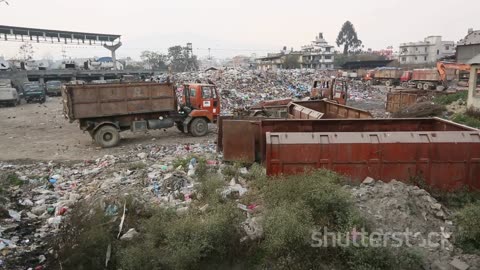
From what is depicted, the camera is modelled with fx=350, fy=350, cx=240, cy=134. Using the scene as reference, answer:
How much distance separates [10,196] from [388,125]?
25.0 feet

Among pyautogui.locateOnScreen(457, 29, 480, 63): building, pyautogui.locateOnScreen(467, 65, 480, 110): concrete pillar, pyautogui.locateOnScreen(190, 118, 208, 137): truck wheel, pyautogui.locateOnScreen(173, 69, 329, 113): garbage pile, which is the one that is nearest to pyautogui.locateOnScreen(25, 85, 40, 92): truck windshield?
pyautogui.locateOnScreen(173, 69, 329, 113): garbage pile

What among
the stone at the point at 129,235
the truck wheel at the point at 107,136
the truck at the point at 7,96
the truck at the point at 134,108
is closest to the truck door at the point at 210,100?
the truck at the point at 134,108

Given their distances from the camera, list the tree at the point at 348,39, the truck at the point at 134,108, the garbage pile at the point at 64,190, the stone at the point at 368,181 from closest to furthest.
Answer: the garbage pile at the point at 64,190
the stone at the point at 368,181
the truck at the point at 134,108
the tree at the point at 348,39

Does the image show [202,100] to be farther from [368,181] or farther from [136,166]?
[368,181]

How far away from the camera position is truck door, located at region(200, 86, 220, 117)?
12797mm

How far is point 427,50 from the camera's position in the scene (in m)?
78.2

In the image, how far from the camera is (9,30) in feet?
154

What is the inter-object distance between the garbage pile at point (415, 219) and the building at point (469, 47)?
115 feet

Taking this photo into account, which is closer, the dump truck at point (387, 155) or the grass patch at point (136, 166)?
the dump truck at point (387, 155)

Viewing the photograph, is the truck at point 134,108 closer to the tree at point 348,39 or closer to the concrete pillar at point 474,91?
the concrete pillar at point 474,91

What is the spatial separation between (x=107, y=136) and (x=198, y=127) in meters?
3.15

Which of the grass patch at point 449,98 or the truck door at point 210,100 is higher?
the truck door at point 210,100

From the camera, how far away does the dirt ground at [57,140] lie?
35.2 ft

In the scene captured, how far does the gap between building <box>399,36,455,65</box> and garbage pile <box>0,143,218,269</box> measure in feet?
266
